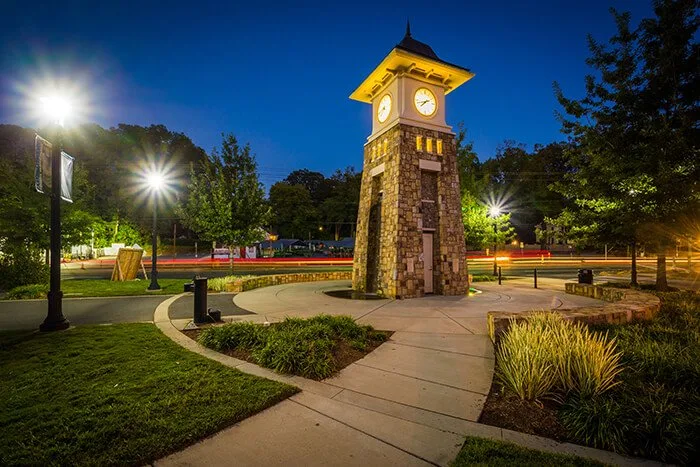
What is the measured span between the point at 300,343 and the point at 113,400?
2597 millimetres

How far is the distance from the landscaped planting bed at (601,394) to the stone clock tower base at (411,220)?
701cm

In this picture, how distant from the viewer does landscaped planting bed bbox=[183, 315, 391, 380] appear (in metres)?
5.02

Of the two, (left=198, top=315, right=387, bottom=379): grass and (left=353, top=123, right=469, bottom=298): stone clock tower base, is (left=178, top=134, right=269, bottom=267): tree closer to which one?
(left=353, top=123, right=469, bottom=298): stone clock tower base

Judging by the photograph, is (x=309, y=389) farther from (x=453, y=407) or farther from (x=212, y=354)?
(x=212, y=354)

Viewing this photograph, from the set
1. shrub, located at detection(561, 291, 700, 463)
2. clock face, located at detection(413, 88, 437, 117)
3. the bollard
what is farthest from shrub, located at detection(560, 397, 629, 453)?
clock face, located at detection(413, 88, 437, 117)

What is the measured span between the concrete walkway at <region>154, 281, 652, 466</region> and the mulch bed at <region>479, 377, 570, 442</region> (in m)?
0.13

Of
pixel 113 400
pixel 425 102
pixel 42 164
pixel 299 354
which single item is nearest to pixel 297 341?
pixel 299 354

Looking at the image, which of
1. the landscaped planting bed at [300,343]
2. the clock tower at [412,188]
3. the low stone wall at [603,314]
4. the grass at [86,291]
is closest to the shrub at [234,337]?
the landscaped planting bed at [300,343]

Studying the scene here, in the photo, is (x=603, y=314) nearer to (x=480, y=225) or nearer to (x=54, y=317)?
(x=54, y=317)

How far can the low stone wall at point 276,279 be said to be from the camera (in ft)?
45.4

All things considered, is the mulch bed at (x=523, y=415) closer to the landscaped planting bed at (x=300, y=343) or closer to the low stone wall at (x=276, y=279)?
the landscaped planting bed at (x=300, y=343)

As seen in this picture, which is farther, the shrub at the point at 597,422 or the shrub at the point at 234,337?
the shrub at the point at 234,337

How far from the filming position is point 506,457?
295 centimetres

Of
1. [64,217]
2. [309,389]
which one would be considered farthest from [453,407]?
[64,217]
